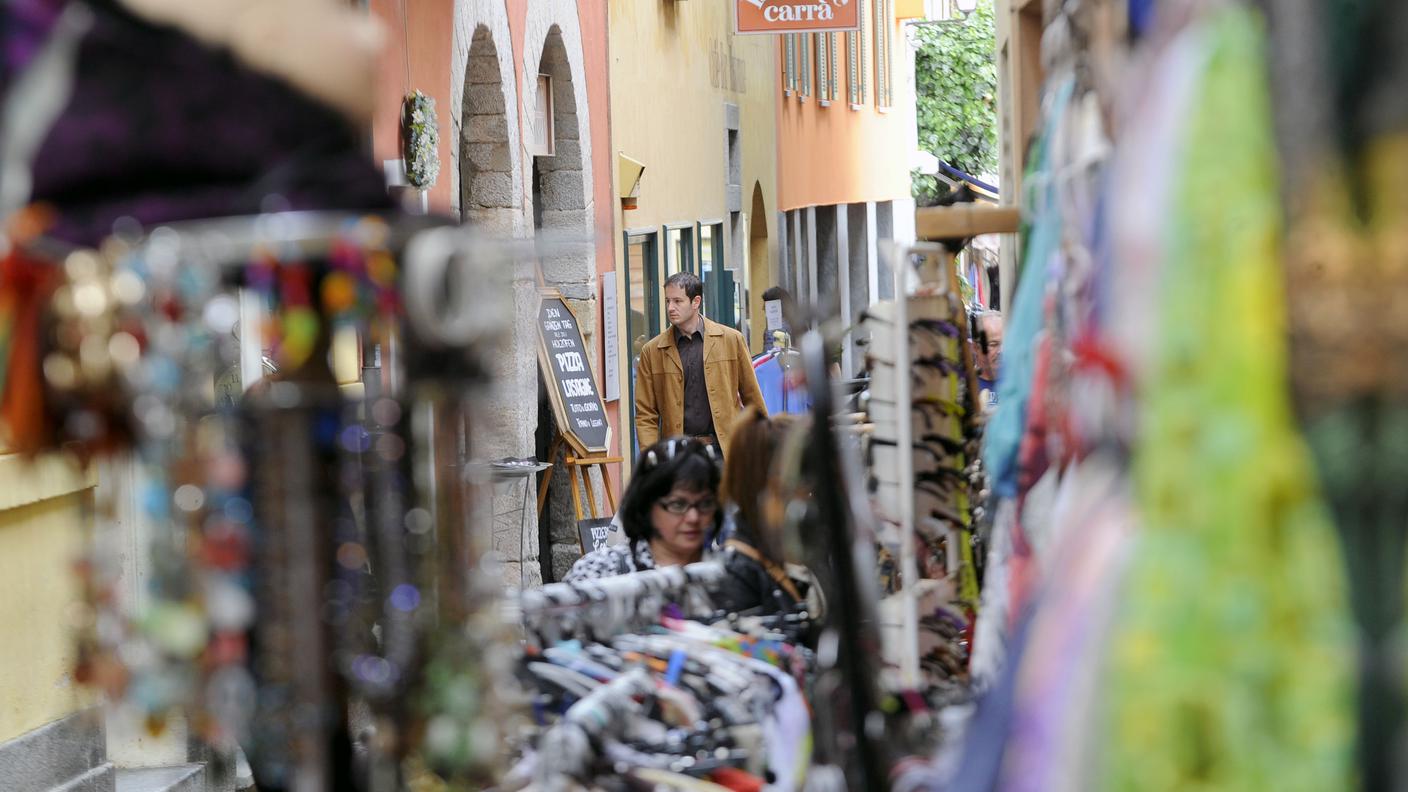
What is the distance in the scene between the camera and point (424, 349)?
186 centimetres

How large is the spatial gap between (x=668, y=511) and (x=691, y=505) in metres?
0.07

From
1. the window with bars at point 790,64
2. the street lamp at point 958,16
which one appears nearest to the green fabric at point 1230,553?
the street lamp at point 958,16

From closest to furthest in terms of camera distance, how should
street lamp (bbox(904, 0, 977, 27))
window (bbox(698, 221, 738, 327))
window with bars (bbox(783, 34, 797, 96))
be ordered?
window (bbox(698, 221, 738, 327)) → street lamp (bbox(904, 0, 977, 27)) → window with bars (bbox(783, 34, 797, 96))

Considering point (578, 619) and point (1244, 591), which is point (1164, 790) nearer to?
point (1244, 591)

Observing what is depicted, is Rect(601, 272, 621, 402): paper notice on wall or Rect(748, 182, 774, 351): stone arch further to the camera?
Rect(748, 182, 774, 351): stone arch

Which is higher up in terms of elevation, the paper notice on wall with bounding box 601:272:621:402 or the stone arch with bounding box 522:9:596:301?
the stone arch with bounding box 522:9:596:301

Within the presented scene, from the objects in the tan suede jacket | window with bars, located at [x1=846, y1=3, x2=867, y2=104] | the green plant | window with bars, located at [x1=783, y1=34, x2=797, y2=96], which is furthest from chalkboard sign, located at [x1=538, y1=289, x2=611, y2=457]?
the green plant

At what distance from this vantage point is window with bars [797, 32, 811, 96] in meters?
27.2

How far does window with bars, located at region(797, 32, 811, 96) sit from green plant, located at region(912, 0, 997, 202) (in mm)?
7984

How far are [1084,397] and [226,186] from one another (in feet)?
2.74

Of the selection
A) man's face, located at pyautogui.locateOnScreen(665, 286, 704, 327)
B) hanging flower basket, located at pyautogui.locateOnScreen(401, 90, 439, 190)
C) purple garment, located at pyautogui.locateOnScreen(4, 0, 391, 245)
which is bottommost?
man's face, located at pyautogui.locateOnScreen(665, 286, 704, 327)

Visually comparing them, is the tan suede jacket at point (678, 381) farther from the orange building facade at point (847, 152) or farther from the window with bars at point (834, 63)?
the window with bars at point (834, 63)

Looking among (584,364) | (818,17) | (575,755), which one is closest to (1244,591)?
(575,755)

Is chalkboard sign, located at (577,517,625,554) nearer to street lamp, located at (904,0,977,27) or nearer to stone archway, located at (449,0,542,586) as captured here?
stone archway, located at (449,0,542,586)
